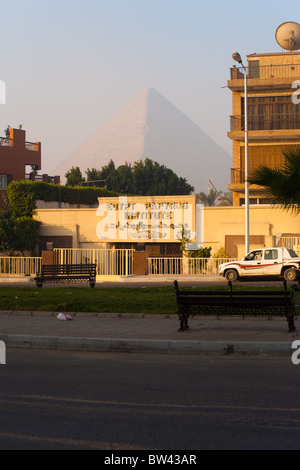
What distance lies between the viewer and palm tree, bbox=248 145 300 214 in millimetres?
19781

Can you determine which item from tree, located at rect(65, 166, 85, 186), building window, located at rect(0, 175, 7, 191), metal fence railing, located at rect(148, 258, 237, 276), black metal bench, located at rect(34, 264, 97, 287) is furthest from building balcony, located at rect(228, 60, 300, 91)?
tree, located at rect(65, 166, 85, 186)

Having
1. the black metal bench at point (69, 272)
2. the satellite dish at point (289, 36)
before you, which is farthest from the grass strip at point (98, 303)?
the satellite dish at point (289, 36)

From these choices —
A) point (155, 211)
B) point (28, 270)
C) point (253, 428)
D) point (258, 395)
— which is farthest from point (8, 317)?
point (155, 211)

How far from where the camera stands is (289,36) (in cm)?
5956

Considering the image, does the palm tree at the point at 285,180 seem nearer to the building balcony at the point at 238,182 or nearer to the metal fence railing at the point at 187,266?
the metal fence railing at the point at 187,266

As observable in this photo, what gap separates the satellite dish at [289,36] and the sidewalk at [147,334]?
4818 cm

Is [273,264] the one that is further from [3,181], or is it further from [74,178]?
[74,178]

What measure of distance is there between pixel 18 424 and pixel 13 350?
5.57 meters

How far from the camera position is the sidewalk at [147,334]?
11969 mm

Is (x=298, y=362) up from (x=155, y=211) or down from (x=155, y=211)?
down

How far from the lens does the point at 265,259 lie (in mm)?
35156

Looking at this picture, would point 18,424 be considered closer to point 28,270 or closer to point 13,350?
point 13,350

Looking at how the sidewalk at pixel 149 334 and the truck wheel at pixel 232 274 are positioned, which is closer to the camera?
the sidewalk at pixel 149 334

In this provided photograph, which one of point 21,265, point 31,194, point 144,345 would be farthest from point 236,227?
point 144,345
